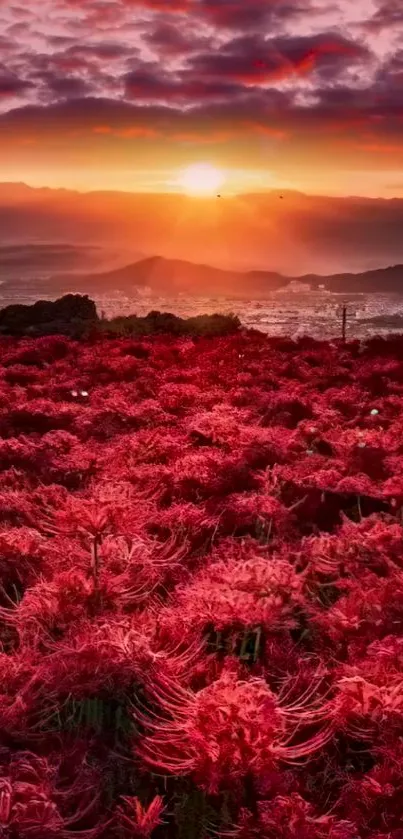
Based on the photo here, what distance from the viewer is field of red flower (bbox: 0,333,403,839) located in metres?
4.27

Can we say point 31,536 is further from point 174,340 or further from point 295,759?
point 174,340

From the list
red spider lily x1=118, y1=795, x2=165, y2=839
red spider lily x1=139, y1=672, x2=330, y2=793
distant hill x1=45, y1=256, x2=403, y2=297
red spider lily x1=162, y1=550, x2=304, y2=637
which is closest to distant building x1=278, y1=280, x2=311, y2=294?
distant hill x1=45, y1=256, x2=403, y2=297

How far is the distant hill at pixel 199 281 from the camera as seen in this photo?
73.5 meters

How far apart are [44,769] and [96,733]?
89 cm

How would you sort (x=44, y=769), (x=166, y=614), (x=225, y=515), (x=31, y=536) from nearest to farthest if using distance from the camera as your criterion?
(x=44, y=769)
(x=166, y=614)
(x=31, y=536)
(x=225, y=515)

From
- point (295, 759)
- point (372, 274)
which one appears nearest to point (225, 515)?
point (295, 759)

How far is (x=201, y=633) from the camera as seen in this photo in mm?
5598

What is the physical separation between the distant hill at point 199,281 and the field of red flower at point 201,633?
60.7 metres

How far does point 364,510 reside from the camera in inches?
Result: 350

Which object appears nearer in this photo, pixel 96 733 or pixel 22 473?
pixel 96 733

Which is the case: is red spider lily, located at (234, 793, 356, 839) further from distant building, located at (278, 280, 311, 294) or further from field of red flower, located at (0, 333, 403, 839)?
distant building, located at (278, 280, 311, 294)

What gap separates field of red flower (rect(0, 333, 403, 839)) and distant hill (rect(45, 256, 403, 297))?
60.7 meters

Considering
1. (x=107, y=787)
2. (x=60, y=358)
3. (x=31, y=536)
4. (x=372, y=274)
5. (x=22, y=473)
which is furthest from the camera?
(x=372, y=274)

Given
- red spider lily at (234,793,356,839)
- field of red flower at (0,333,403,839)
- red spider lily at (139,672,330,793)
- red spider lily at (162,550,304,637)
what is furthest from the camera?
red spider lily at (162,550,304,637)
